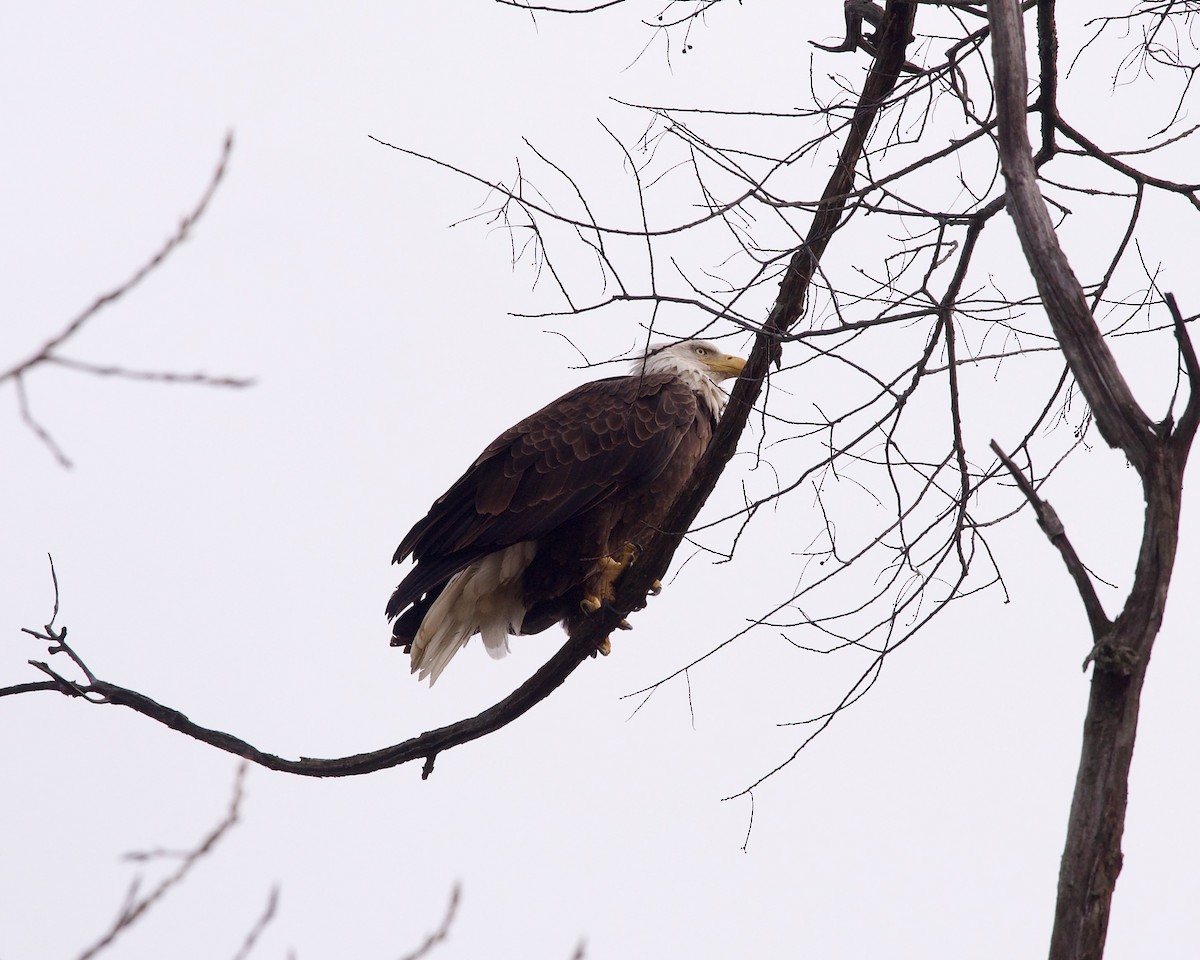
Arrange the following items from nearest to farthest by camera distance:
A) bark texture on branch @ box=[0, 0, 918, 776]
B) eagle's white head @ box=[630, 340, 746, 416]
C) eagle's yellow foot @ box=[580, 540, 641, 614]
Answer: bark texture on branch @ box=[0, 0, 918, 776] → eagle's yellow foot @ box=[580, 540, 641, 614] → eagle's white head @ box=[630, 340, 746, 416]

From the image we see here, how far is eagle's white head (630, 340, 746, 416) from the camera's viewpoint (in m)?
5.44

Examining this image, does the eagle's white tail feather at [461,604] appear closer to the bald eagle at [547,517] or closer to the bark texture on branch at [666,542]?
the bald eagle at [547,517]

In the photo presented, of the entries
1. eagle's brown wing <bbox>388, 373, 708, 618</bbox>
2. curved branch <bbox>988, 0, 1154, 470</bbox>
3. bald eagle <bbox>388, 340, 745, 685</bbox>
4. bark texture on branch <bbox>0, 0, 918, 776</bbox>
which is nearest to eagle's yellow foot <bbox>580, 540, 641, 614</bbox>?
bald eagle <bbox>388, 340, 745, 685</bbox>

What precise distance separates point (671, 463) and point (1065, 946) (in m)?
3.06

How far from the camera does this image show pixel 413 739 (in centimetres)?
406

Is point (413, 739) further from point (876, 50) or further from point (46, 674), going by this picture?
point (876, 50)

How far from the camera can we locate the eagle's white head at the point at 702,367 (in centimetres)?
544

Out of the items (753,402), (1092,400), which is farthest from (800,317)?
(1092,400)

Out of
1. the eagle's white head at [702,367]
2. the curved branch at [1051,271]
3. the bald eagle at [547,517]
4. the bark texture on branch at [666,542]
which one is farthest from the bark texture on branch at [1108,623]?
the eagle's white head at [702,367]

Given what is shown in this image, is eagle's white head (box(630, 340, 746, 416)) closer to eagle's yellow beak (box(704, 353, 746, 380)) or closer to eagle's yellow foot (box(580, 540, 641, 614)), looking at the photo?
eagle's yellow beak (box(704, 353, 746, 380))

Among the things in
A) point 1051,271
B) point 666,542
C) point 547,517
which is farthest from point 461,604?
point 1051,271

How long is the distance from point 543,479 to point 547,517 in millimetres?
160

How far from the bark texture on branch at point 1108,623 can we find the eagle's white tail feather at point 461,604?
3.02 m

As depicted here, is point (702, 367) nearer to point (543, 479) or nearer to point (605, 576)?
point (543, 479)
